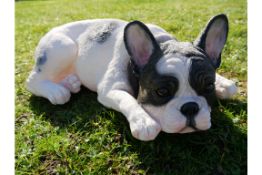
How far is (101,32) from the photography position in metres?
3.66

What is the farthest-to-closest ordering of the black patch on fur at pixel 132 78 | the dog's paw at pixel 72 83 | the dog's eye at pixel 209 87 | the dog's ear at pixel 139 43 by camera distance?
the dog's paw at pixel 72 83, the black patch on fur at pixel 132 78, the dog's ear at pixel 139 43, the dog's eye at pixel 209 87

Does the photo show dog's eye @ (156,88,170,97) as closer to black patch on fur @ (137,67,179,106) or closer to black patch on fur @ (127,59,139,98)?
black patch on fur @ (137,67,179,106)

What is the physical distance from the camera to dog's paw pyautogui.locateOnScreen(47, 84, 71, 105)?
11.8 ft

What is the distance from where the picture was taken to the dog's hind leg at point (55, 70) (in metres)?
3.65

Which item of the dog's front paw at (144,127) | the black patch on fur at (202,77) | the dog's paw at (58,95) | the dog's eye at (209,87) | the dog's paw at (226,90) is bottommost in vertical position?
the dog's paw at (58,95)

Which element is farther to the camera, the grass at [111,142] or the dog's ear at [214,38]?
the dog's ear at [214,38]

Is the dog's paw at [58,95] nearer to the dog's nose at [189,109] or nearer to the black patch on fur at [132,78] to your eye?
the black patch on fur at [132,78]

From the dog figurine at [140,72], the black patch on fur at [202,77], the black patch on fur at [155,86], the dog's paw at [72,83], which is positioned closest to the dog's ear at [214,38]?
the dog figurine at [140,72]

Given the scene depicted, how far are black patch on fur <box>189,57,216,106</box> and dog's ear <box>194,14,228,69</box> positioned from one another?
23cm

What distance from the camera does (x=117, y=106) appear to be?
10.0ft

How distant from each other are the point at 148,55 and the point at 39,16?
578cm

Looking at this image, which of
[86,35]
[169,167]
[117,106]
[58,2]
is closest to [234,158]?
[169,167]

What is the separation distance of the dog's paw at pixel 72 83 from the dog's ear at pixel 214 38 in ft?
4.26

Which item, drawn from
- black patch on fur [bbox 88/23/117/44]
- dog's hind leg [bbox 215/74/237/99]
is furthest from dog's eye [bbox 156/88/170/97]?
black patch on fur [bbox 88/23/117/44]
